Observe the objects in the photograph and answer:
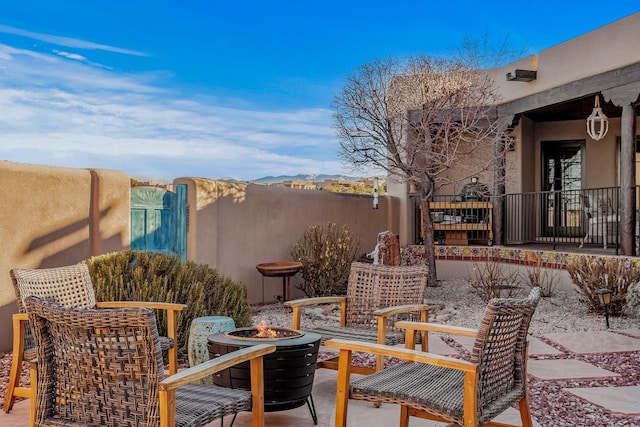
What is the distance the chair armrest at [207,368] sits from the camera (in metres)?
2.42

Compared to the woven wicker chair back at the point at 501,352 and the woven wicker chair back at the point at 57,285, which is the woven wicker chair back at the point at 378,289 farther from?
the woven wicker chair back at the point at 57,285

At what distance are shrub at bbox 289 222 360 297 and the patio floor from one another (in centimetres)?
328

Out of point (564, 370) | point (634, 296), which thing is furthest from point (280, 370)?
point (634, 296)

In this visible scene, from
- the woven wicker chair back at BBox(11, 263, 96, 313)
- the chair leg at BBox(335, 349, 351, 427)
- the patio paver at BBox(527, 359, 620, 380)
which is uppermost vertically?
the woven wicker chair back at BBox(11, 263, 96, 313)

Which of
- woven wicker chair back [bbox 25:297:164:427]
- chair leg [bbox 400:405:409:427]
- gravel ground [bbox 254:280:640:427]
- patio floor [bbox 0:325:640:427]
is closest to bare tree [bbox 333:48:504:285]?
gravel ground [bbox 254:280:640:427]

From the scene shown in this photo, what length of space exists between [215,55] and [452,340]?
9797 millimetres

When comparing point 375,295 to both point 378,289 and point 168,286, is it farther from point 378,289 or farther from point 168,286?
point 168,286

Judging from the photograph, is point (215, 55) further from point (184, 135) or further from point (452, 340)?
point (452, 340)

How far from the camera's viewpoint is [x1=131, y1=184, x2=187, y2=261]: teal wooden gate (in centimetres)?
699

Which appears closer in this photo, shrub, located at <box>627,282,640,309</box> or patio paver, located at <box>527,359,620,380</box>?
patio paver, located at <box>527,359,620,380</box>

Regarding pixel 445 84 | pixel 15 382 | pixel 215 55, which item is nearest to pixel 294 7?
pixel 215 55

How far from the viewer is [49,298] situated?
4.02m

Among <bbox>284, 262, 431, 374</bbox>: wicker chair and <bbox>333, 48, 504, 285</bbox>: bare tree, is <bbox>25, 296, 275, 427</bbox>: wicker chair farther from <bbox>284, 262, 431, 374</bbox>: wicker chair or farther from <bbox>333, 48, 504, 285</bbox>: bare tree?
<bbox>333, 48, 504, 285</bbox>: bare tree

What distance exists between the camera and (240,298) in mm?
5961
